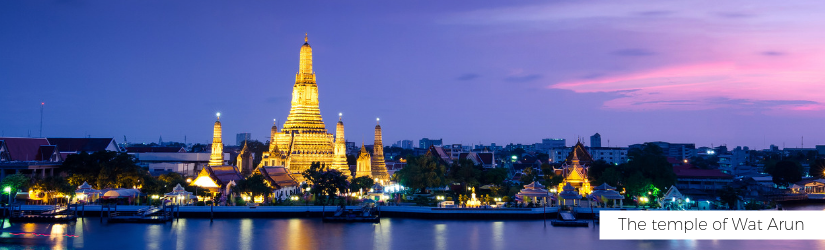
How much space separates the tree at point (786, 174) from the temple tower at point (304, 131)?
4931cm

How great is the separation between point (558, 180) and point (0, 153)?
45.0 m

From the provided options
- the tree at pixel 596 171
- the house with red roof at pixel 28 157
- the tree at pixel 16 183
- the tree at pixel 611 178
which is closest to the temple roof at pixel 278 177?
the tree at pixel 16 183

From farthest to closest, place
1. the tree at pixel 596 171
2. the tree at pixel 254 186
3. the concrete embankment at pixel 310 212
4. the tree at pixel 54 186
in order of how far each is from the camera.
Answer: the tree at pixel 596 171, the tree at pixel 254 186, the tree at pixel 54 186, the concrete embankment at pixel 310 212

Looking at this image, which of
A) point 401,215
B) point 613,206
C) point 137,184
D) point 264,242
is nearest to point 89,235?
point 264,242

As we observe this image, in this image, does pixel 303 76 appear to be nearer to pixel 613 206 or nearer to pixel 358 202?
pixel 358 202

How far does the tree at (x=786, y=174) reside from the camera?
87.2 m

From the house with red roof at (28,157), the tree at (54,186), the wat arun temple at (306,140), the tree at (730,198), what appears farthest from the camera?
the wat arun temple at (306,140)

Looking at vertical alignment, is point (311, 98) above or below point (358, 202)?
above

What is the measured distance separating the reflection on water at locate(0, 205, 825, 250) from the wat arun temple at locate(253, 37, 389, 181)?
74.5ft

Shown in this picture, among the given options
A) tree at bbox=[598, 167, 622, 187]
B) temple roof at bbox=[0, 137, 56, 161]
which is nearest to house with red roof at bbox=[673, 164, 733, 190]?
tree at bbox=[598, 167, 622, 187]

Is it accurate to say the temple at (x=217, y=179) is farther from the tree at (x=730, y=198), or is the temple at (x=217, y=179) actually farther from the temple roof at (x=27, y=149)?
the tree at (x=730, y=198)

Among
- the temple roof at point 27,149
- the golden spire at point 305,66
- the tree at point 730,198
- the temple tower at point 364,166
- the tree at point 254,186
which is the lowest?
the tree at point 730,198

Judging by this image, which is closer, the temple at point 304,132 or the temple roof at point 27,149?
the temple roof at point 27,149

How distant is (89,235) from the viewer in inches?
A: 1740
